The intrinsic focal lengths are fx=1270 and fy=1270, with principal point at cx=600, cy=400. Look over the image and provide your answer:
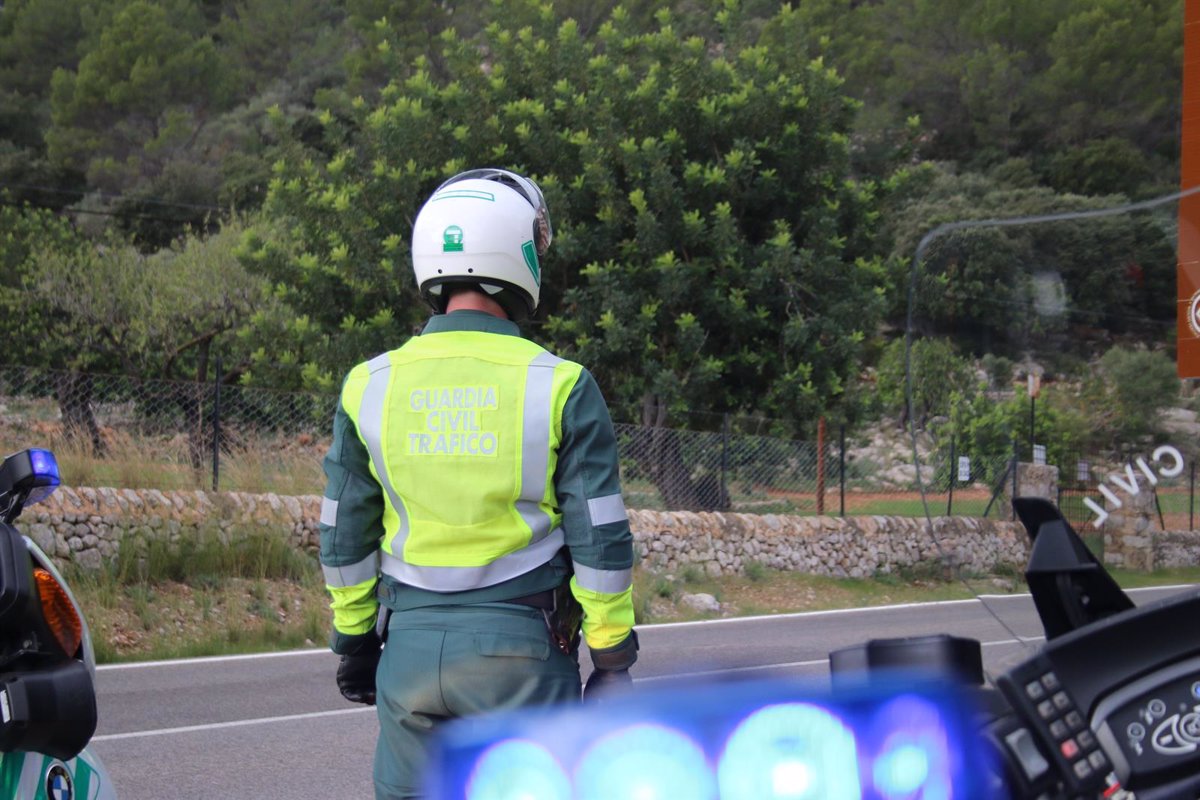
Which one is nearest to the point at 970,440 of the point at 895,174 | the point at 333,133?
the point at 895,174

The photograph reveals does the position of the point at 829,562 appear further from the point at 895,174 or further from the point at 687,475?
the point at 687,475

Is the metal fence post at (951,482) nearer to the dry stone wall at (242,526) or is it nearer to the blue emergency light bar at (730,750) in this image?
the blue emergency light bar at (730,750)

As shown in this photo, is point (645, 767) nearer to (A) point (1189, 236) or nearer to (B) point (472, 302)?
(A) point (1189, 236)

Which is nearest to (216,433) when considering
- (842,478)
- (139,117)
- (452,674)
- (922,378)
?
(452,674)

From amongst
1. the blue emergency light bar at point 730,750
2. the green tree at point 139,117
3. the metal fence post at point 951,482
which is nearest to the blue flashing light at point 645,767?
the blue emergency light bar at point 730,750

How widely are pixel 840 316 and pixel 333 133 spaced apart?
1800 cm

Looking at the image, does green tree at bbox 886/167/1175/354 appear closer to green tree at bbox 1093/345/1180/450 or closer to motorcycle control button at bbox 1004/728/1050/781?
green tree at bbox 1093/345/1180/450

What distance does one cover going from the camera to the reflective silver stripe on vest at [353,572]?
283 cm

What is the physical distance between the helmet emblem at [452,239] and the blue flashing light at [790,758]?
178 centimetres

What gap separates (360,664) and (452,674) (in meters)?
0.50

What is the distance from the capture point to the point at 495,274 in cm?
285

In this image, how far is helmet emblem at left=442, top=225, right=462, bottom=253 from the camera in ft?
9.31

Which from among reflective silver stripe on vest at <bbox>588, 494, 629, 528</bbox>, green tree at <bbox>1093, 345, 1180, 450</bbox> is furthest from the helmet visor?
green tree at <bbox>1093, 345, 1180, 450</bbox>

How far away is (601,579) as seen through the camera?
106 inches
